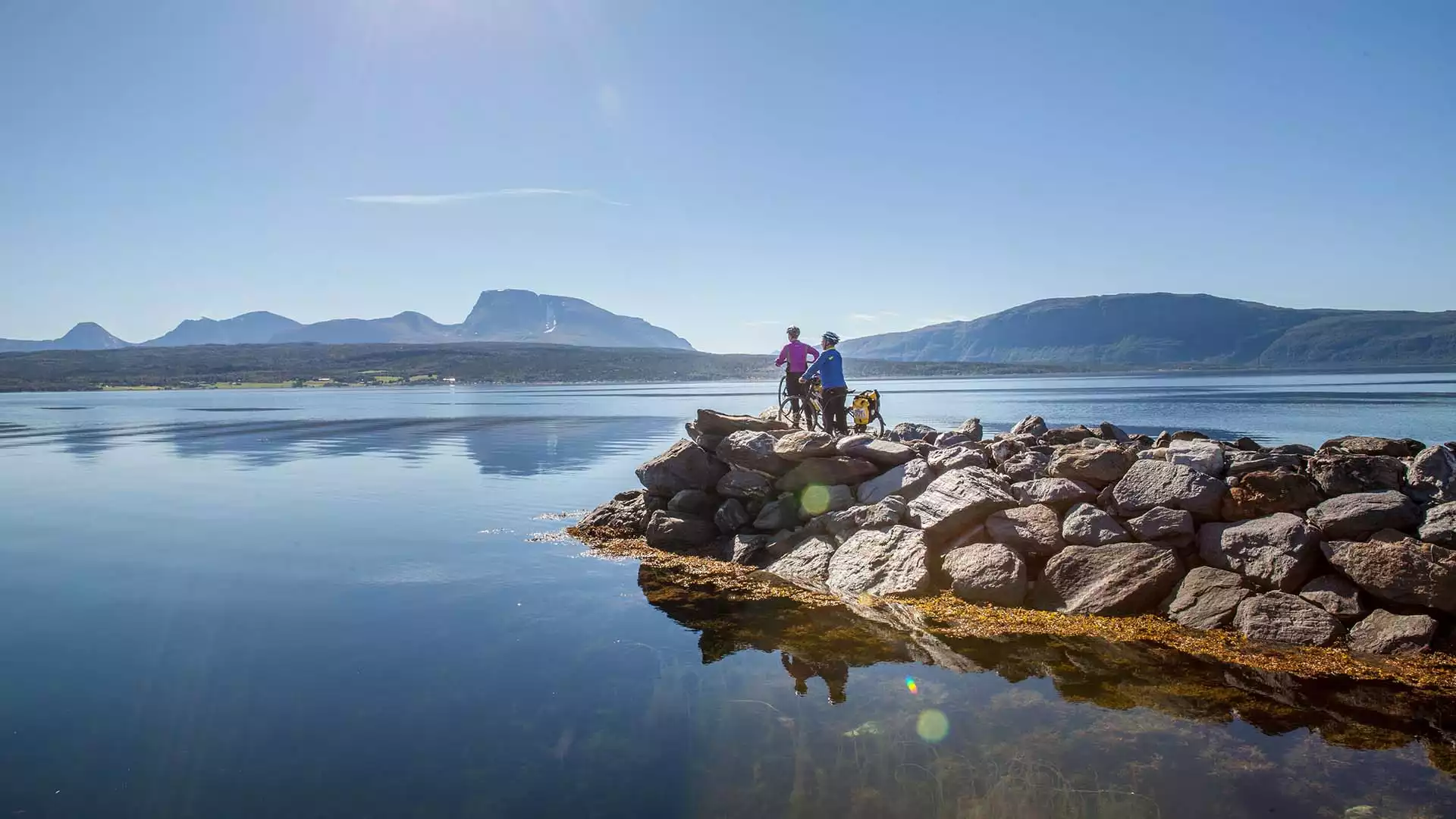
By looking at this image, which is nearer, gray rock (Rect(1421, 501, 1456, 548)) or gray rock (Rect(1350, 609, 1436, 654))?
gray rock (Rect(1350, 609, 1436, 654))

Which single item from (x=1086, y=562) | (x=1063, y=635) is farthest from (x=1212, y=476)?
(x=1063, y=635)

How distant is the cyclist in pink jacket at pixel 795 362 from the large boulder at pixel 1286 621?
40.6 feet

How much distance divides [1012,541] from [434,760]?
10756 millimetres

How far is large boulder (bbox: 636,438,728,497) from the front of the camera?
69.4 feet

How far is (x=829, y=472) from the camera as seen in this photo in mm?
19469

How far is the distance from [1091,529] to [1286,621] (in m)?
3.31

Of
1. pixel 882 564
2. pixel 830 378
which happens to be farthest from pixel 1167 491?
pixel 830 378

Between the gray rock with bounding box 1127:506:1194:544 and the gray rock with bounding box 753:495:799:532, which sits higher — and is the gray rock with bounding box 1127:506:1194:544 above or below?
above

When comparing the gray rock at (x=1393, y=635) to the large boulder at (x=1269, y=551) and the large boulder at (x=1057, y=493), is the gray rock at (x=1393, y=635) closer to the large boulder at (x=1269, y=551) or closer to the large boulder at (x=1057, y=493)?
the large boulder at (x=1269, y=551)

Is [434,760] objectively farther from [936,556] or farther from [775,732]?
[936,556]

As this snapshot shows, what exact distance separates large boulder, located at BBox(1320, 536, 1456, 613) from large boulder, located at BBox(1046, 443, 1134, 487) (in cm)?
434

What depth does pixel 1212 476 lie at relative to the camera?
14812 millimetres

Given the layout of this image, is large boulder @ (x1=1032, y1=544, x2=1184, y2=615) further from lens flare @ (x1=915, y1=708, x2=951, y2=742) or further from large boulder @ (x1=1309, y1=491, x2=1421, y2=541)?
lens flare @ (x1=915, y1=708, x2=951, y2=742)

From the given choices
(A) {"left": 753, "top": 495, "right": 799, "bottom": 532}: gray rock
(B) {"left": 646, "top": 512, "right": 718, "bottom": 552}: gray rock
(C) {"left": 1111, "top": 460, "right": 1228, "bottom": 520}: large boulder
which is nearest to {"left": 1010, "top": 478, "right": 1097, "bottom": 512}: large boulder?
(C) {"left": 1111, "top": 460, "right": 1228, "bottom": 520}: large boulder
